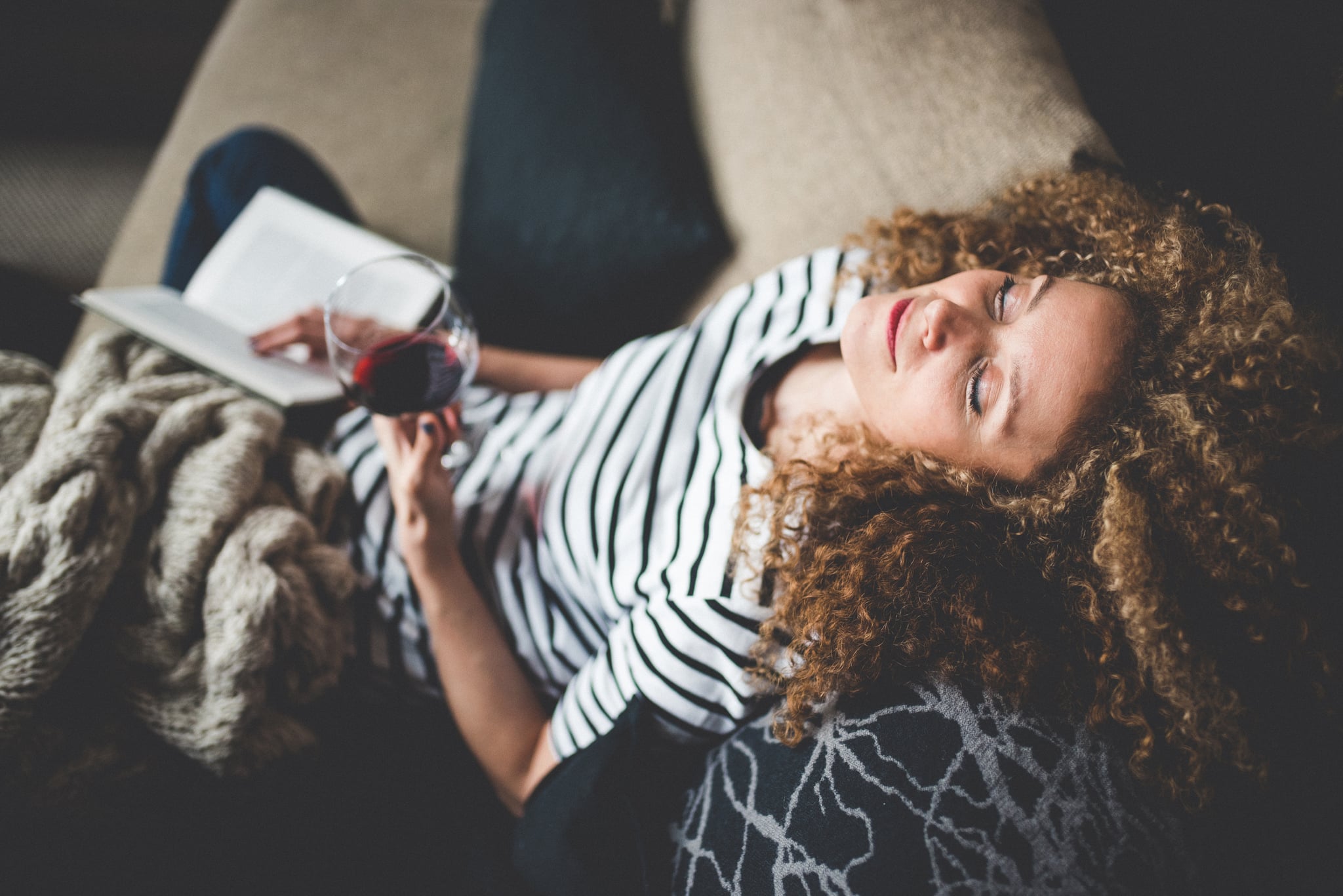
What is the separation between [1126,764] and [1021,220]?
2.32 ft

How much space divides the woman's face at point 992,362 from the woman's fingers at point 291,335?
878 mm

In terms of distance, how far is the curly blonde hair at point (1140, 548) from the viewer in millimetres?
722

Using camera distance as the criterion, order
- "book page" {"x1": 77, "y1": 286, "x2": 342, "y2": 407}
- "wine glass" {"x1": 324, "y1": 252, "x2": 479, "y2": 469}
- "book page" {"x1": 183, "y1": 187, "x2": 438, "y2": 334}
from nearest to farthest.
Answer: "wine glass" {"x1": 324, "y1": 252, "x2": 479, "y2": 469}
"book page" {"x1": 77, "y1": 286, "x2": 342, "y2": 407}
"book page" {"x1": 183, "y1": 187, "x2": 438, "y2": 334}

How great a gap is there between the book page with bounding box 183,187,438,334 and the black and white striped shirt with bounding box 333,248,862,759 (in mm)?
266

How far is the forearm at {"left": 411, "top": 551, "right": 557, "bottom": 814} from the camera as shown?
991 mm

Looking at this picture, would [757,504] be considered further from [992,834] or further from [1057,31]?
[1057,31]

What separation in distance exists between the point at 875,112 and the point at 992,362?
1.66 feet

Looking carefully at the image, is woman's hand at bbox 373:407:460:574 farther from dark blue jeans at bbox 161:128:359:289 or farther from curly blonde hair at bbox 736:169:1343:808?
dark blue jeans at bbox 161:128:359:289

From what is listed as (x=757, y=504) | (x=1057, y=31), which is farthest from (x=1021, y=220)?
(x=757, y=504)

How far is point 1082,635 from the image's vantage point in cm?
78

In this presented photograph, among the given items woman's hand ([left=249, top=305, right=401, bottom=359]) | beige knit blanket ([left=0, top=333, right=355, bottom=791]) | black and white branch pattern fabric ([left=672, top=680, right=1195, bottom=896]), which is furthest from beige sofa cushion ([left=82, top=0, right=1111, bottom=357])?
black and white branch pattern fabric ([left=672, top=680, right=1195, bottom=896])

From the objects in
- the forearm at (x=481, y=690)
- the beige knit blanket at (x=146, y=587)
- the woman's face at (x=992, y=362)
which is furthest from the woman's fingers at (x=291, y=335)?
the woman's face at (x=992, y=362)

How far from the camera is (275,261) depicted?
1294mm

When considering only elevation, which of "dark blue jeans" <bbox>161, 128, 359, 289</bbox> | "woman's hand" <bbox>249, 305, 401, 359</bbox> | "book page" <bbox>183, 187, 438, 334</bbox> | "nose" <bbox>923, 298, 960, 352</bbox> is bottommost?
"nose" <bbox>923, 298, 960, 352</bbox>
